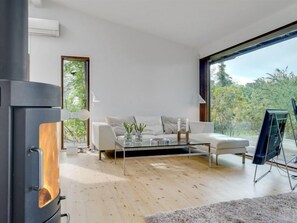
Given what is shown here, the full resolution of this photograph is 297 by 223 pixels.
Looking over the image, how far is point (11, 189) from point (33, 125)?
1.06ft

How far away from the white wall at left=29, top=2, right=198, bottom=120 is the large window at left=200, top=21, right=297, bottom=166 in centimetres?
57

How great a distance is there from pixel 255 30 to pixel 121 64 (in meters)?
2.81

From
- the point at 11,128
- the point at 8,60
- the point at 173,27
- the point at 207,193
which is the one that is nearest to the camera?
the point at 11,128

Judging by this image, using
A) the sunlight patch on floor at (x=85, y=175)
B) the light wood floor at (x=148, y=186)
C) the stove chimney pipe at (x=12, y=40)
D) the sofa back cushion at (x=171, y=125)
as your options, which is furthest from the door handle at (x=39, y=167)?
the sofa back cushion at (x=171, y=125)

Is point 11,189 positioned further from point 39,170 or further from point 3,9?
point 3,9

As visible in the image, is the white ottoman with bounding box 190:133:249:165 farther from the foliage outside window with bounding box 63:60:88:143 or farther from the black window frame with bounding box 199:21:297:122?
the foliage outside window with bounding box 63:60:88:143

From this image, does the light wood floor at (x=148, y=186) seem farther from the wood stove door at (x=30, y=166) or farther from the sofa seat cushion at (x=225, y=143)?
the wood stove door at (x=30, y=166)

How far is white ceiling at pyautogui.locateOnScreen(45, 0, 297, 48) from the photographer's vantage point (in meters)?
3.99

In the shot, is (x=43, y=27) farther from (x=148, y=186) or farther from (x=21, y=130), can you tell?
(x=21, y=130)

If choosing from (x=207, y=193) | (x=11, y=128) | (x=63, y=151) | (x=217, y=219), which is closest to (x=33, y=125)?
(x=11, y=128)

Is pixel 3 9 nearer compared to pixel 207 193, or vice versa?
pixel 3 9

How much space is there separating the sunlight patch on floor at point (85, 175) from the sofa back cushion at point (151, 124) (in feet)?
5.85

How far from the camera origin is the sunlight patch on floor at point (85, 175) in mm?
3244

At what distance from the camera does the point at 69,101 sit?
557 cm
